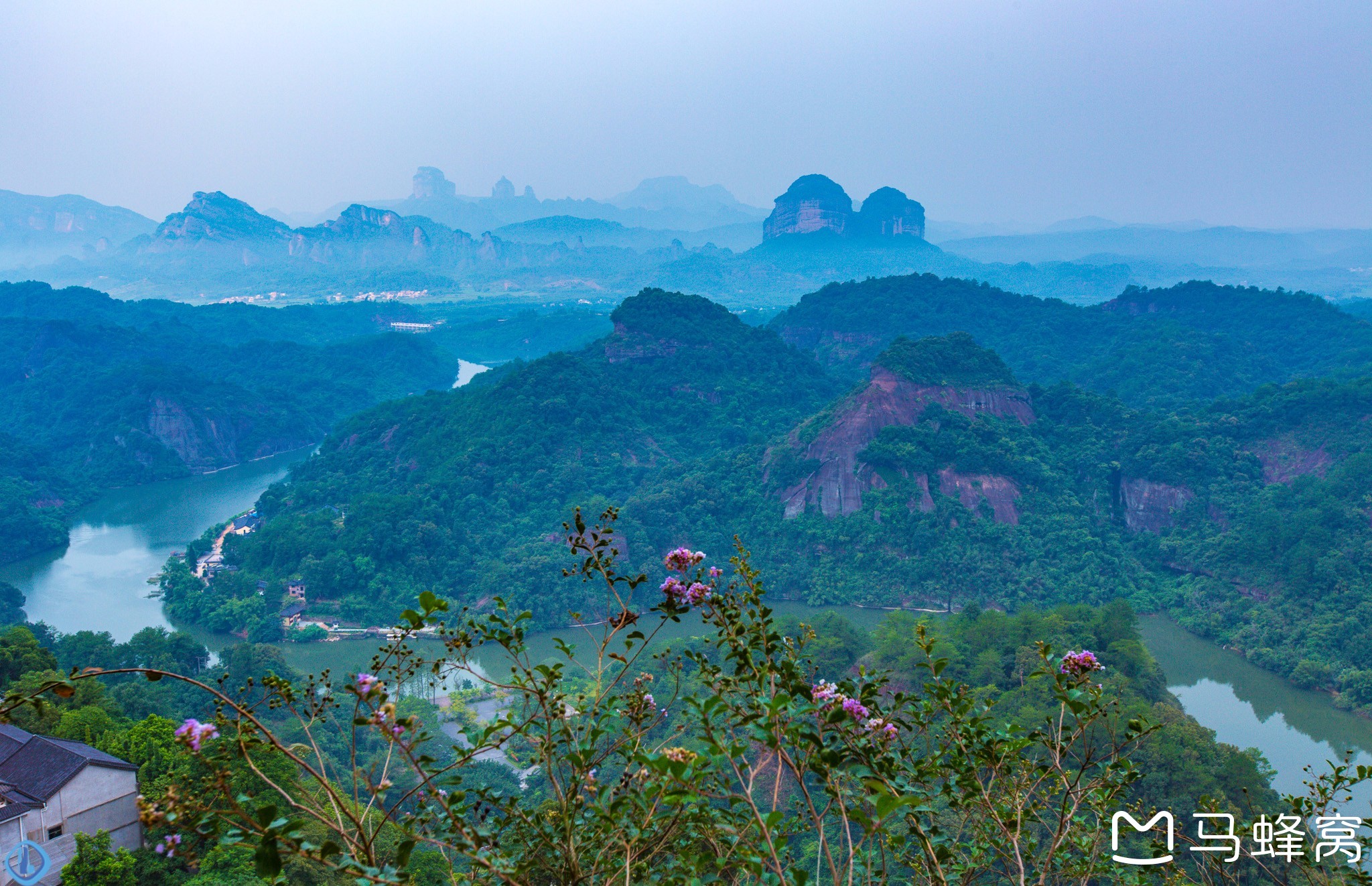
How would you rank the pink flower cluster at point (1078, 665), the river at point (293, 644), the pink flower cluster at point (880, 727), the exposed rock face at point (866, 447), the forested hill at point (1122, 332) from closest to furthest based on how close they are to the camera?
the pink flower cluster at point (880, 727) < the pink flower cluster at point (1078, 665) < the river at point (293, 644) < the exposed rock face at point (866, 447) < the forested hill at point (1122, 332)

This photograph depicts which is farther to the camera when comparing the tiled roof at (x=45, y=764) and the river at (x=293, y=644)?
the river at (x=293, y=644)

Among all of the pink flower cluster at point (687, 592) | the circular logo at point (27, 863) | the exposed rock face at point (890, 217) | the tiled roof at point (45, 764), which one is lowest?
the circular logo at point (27, 863)

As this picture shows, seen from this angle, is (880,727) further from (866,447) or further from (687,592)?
(866,447)

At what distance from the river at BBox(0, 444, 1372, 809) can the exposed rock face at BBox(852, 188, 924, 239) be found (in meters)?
128

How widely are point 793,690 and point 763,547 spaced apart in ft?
95.8

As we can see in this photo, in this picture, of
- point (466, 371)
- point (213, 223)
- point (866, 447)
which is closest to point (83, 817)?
point (866, 447)

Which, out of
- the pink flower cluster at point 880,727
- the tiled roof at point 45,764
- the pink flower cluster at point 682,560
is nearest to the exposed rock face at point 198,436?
the tiled roof at point 45,764

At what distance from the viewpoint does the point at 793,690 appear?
3.04m

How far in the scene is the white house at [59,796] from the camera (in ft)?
31.0

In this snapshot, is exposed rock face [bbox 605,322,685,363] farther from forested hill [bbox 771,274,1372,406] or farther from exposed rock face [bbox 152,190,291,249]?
exposed rock face [bbox 152,190,291,249]

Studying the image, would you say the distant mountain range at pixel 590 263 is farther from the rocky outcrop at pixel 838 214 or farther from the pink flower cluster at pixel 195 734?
the pink flower cluster at pixel 195 734

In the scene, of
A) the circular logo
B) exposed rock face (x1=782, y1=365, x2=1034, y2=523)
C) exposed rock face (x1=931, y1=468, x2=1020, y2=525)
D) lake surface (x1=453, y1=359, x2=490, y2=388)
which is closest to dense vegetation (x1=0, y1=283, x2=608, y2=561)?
lake surface (x1=453, y1=359, x2=490, y2=388)

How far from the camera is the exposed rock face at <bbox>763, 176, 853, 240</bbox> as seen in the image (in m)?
150

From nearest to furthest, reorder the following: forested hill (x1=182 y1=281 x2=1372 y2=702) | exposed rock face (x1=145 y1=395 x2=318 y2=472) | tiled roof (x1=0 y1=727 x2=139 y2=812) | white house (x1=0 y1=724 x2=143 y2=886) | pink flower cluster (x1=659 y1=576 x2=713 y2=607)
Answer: pink flower cluster (x1=659 y1=576 x2=713 y2=607) < white house (x1=0 y1=724 x2=143 y2=886) < tiled roof (x1=0 y1=727 x2=139 y2=812) < forested hill (x1=182 y1=281 x2=1372 y2=702) < exposed rock face (x1=145 y1=395 x2=318 y2=472)
